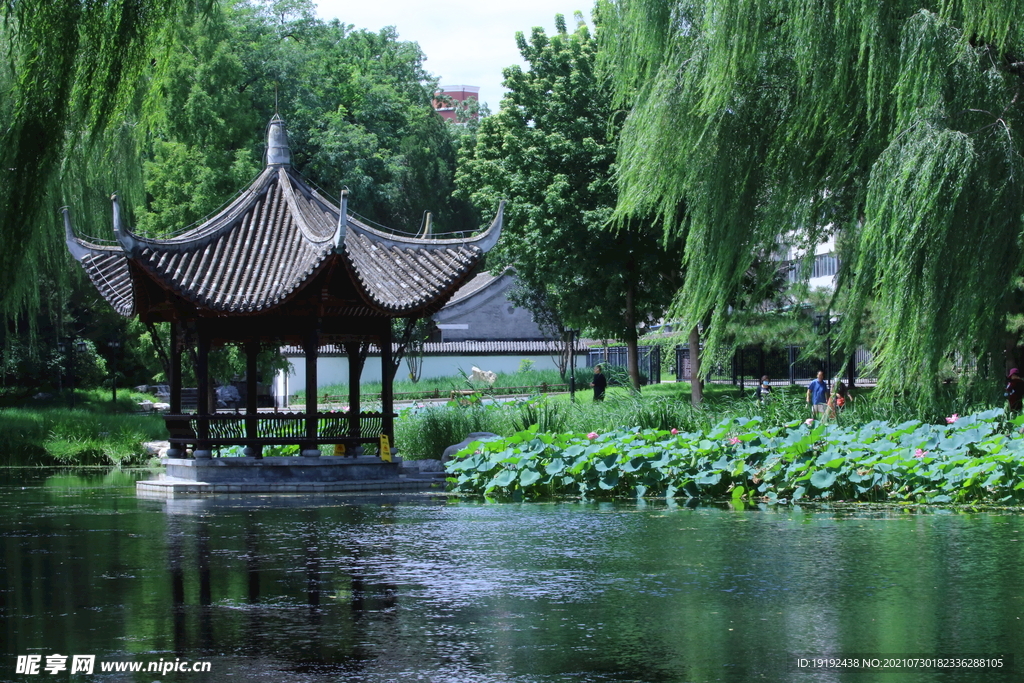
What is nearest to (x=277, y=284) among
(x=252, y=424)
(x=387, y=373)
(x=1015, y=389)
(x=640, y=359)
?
(x=252, y=424)

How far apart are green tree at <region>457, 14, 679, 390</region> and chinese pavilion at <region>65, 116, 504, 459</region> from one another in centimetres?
1165

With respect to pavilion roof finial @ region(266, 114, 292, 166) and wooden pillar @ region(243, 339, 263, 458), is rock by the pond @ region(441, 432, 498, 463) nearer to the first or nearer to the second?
wooden pillar @ region(243, 339, 263, 458)

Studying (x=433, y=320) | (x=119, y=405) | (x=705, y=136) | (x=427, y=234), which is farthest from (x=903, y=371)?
(x=433, y=320)

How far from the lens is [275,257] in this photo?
17.7 m

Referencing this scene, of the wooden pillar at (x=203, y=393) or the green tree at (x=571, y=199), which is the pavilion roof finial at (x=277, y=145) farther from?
the green tree at (x=571, y=199)

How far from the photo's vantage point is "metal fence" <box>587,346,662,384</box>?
44125 mm

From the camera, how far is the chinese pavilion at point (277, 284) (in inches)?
660

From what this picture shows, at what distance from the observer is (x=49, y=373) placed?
34781 mm

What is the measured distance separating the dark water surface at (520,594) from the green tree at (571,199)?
1887cm

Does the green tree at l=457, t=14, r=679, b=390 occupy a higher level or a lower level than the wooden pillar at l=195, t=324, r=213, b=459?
higher

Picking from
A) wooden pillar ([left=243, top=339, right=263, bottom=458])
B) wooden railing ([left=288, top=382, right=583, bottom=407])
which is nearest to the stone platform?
wooden pillar ([left=243, top=339, right=263, bottom=458])

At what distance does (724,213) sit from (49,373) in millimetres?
26341

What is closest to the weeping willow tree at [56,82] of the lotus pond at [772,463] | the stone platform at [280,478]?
the lotus pond at [772,463]

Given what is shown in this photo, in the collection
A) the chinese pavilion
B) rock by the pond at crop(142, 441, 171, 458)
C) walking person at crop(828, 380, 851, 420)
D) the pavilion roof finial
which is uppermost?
the pavilion roof finial
